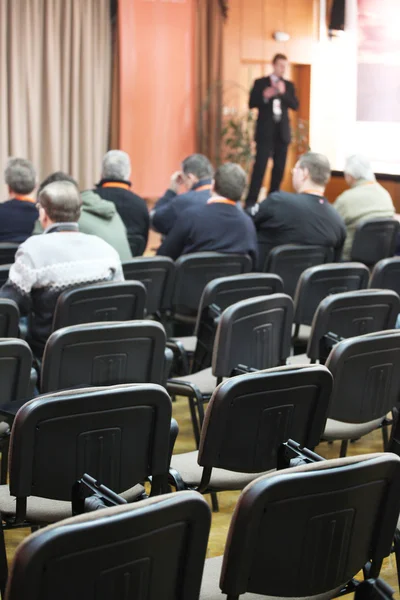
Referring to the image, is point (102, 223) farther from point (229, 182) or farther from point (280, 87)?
point (280, 87)

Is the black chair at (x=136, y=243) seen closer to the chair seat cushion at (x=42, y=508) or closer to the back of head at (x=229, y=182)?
the back of head at (x=229, y=182)

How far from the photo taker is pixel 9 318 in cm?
373

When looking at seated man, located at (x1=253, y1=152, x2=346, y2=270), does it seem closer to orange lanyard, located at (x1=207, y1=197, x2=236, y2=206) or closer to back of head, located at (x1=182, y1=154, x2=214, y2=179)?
orange lanyard, located at (x1=207, y1=197, x2=236, y2=206)

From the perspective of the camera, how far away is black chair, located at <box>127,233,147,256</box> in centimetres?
696

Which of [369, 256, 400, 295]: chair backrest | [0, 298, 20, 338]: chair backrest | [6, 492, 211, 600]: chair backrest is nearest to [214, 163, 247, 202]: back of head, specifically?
[369, 256, 400, 295]: chair backrest

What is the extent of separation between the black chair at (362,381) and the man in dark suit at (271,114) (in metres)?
7.25

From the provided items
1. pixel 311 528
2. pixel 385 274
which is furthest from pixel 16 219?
pixel 311 528

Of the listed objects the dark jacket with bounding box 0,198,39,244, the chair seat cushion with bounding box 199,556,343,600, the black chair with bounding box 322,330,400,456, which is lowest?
the chair seat cushion with bounding box 199,556,343,600

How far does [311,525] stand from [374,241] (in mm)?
4741

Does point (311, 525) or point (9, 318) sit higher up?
point (9, 318)

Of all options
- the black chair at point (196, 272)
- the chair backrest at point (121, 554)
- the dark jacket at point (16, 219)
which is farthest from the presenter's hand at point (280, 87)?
the chair backrest at point (121, 554)

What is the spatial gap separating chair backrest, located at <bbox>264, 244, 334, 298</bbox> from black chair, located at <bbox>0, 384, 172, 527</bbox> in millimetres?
2962

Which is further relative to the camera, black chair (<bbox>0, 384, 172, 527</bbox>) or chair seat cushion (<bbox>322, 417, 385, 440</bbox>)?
chair seat cushion (<bbox>322, 417, 385, 440</bbox>)

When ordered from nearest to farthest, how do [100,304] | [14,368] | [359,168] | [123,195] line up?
[14,368], [100,304], [123,195], [359,168]
